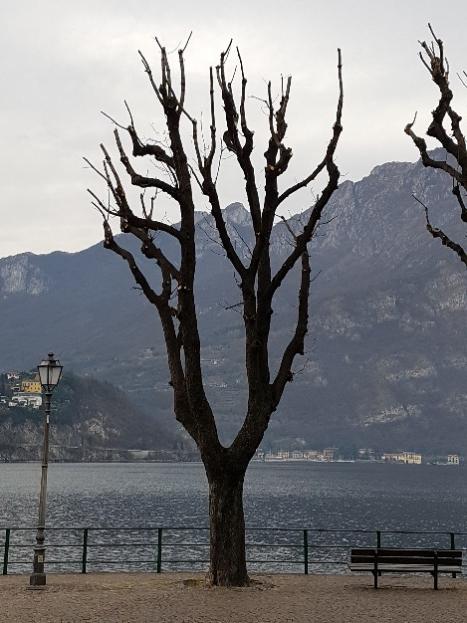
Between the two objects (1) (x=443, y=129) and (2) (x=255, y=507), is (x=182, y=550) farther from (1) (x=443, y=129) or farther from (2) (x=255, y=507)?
(2) (x=255, y=507)

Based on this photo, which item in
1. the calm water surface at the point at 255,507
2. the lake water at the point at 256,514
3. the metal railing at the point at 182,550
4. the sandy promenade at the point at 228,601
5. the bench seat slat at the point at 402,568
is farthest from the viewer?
the calm water surface at the point at 255,507

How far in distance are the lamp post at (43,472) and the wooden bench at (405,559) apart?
6.74 meters

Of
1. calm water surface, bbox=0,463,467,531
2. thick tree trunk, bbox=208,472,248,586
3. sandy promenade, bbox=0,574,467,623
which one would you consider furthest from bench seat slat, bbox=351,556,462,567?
calm water surface, bbox=0,463,467,531

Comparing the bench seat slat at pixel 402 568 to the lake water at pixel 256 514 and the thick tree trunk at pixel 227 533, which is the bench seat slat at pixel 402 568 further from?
the lake water at pixel 256 514

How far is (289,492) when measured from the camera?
7244 inches

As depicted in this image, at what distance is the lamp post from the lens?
20703mm

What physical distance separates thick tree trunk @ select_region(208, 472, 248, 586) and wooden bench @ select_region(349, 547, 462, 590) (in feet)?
7.84

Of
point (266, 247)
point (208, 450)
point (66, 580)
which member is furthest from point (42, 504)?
point (266, 247)

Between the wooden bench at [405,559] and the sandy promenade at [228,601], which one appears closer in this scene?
the sandy promenade at [228,601]

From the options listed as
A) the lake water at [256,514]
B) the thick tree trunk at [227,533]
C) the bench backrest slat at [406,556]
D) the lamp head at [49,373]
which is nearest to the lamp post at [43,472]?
the lamp head at [49,373]

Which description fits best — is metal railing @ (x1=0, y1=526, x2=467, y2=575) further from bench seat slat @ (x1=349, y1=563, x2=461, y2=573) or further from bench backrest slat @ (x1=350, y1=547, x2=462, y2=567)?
bench backrest slat @ (x1=350, y1=547, x2=462, y2=567)

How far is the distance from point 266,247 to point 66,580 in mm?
9029

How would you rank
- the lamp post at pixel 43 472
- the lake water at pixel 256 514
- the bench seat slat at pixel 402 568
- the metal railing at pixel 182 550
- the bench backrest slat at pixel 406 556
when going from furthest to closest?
the lake water at pixel 256 514
the metal railing at pixel 182 550
the lamp post at pixel 43 472
the bench backrest slat at pixel 406 556
the bench seat slat at pixel 402 568

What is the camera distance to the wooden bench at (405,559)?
20156 mm
